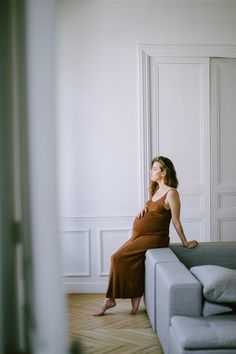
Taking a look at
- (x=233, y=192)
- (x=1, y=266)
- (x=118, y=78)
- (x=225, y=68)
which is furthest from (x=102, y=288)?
(x=1, y=266)

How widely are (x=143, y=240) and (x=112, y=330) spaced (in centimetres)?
72

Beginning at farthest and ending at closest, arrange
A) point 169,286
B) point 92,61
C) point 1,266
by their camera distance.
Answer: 1. point 92,61
2. point 169,286
3. point 1,266

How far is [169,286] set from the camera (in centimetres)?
274

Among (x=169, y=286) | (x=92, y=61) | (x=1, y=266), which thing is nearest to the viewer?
(x=1, y=266)

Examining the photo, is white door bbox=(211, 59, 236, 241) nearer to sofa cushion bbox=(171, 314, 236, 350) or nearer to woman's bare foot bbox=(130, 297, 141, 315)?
woman's bare foot bbox=(130, 297, 141, 315)

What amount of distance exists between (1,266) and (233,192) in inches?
175

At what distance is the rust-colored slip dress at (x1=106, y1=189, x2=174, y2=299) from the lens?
12.8ft

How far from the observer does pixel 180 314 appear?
9.09 ft

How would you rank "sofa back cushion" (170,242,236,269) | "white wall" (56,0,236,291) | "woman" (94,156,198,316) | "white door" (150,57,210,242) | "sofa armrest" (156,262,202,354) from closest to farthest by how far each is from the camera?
"sofa armrest" (156,262,202,354) < "sofa back cushion" (170,242,236,269) < "woman" (94,156,198,316) < "white wall" (56,0,236,291) < "white door" (150,57,210,242)

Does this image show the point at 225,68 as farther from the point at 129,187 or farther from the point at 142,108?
the point at 129,187

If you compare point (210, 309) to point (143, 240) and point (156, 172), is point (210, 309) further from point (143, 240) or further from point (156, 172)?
point (156, 172)

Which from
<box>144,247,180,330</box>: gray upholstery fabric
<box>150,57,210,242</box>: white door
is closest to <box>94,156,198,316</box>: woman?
<box>144,247,180,330</box>: gray upholstery fabric

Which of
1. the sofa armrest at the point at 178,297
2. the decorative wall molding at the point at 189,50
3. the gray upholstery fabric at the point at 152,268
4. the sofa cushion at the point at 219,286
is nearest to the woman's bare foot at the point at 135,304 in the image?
the gray upholstery fabric at the point at 152,268

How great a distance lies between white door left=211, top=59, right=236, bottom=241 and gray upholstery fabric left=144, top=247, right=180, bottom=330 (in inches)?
57.8
